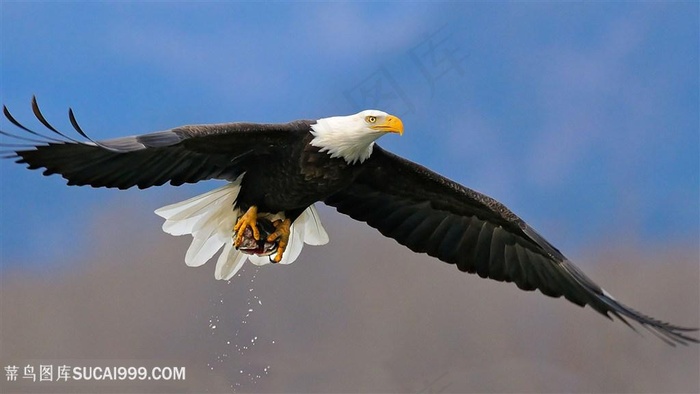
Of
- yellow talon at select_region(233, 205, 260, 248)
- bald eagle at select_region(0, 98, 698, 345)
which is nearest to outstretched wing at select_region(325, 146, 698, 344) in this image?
bald eagle at select_region(0, 98, 698, 345)

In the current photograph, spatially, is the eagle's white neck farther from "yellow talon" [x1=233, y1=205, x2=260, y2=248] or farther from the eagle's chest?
"yellow talon" [x1=233, y1=205, x2=260, y2=248]

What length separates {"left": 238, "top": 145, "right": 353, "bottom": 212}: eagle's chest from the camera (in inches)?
164

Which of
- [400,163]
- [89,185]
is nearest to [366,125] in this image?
[400,163]

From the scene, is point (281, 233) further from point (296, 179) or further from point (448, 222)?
point (448, 222)

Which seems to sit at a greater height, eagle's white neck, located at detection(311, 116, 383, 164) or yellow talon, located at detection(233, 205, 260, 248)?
eagle's white neck, located at detection(311, 116, 383, 164)

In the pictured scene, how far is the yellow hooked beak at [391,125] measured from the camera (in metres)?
4.13

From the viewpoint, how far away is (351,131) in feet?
13.7

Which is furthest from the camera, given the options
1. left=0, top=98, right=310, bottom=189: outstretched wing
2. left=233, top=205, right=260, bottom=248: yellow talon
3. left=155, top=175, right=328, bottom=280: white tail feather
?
left=155, top=175, right=328, bottom=280: white tail feather

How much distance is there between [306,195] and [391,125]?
0.48 m

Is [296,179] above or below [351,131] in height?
below

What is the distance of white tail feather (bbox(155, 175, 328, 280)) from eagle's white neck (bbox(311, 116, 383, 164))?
480 mm

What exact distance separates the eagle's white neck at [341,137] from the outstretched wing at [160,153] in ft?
0.26

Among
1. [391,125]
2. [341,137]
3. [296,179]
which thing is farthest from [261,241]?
[391,125]

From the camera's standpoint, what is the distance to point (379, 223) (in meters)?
4.88
